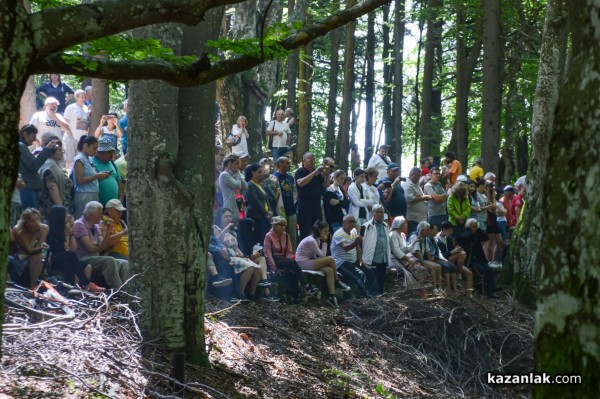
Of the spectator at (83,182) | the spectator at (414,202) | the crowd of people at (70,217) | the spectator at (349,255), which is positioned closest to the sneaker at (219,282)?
the crowd of people at (70,217)

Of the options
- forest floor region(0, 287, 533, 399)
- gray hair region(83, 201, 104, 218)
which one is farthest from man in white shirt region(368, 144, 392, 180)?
gray hair region(83, 201, 104, 218)

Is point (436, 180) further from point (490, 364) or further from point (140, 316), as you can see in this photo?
point (140, 316)

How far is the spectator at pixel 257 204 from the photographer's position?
1573cm

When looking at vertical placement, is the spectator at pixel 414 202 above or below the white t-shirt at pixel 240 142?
below

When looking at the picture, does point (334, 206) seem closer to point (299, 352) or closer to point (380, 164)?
point (380, 164)

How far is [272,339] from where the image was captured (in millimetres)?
13453

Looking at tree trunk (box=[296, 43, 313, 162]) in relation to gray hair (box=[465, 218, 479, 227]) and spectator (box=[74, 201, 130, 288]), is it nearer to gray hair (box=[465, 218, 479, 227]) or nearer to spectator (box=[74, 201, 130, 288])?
gray hair (box=[465, 218, 479, 227])

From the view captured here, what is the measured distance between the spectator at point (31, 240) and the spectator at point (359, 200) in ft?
26.1

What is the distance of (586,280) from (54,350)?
19.8 ft

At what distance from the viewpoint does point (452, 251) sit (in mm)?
19031

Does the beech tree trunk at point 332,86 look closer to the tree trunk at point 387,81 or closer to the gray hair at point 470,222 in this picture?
the tree trunk at point 387,81

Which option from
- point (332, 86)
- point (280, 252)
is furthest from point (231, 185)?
point (332, 86)

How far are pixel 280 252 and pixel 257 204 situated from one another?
87 cm

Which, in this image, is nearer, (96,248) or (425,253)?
(96,248)
